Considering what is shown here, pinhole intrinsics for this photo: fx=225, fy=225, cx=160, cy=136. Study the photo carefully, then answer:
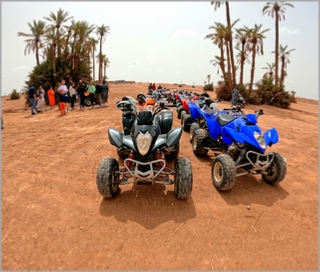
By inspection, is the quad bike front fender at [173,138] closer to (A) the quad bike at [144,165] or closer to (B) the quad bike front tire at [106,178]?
(A) the quad bike at [144,165]

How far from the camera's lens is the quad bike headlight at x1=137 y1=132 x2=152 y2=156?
3.41 m

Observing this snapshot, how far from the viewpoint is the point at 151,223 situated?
10.6 feet

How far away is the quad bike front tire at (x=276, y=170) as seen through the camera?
13.1 feet

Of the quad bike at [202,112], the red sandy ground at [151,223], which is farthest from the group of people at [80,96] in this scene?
the red sandy ground at [151,223]

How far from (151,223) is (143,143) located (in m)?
1.17

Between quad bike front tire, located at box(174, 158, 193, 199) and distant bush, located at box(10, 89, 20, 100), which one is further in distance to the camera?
distant bush, located at box(10, 89, 20, 100)

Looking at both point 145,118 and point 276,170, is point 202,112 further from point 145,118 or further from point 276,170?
point 145,118

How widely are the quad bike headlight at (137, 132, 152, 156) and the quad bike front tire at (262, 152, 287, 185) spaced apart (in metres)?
2.36

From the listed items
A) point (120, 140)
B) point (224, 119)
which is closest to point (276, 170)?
point (224, 119)

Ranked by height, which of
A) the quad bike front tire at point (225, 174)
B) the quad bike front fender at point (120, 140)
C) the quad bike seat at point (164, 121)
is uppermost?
the quad bike seat at point (164, 121)

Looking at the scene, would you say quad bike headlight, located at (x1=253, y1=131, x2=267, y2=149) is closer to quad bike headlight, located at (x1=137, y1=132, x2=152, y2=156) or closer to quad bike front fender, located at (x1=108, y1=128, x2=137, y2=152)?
quad bike headlight, located at (x1=137, y1=132, x2=152, y2=156)

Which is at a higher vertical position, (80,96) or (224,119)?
(80,96)

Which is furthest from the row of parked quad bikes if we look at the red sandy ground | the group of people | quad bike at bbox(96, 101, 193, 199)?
the group of people

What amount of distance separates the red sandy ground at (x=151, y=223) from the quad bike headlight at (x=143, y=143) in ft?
2.85
